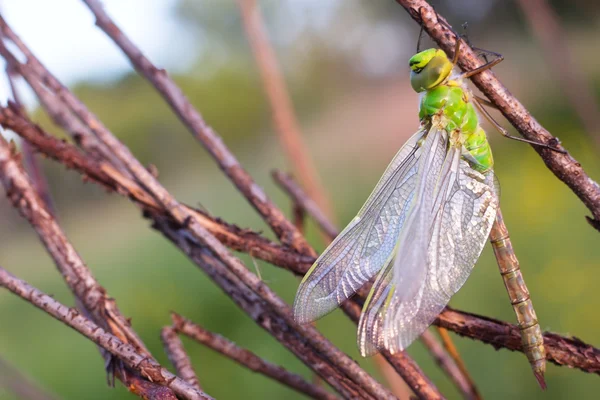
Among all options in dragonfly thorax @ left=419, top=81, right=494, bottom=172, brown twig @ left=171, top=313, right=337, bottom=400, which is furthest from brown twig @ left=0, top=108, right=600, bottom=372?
dragonfly thorax @ left=419, top=81, right=494, bottom=172

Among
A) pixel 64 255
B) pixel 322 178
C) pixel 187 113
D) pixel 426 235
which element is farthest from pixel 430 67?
pixel 322 178

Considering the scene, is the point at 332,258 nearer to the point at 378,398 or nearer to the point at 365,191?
the point at 378,398

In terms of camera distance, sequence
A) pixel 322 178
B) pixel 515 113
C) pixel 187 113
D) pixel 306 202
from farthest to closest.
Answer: pixel 322 178 → pixel 306 202 → pixel 187 113 → pixel 515 113

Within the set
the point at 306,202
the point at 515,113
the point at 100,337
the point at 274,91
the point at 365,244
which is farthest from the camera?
the point at 274,91

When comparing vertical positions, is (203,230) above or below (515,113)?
above

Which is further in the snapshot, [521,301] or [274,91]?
[274,91]

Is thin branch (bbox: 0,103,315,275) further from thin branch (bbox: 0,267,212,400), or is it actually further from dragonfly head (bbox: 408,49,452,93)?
dragonfly head (bbox: 408,49,452,93)

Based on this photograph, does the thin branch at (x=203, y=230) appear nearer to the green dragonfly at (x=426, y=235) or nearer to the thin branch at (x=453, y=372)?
the green dragonfly at (x=426, y=235)

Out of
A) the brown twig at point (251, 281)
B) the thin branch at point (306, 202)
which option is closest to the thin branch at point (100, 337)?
the brown twig at point (251, 281)

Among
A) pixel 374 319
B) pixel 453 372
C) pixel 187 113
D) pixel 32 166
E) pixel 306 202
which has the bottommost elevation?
pixel 453 372

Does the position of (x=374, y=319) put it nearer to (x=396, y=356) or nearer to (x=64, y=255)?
(x=396, y=356)
